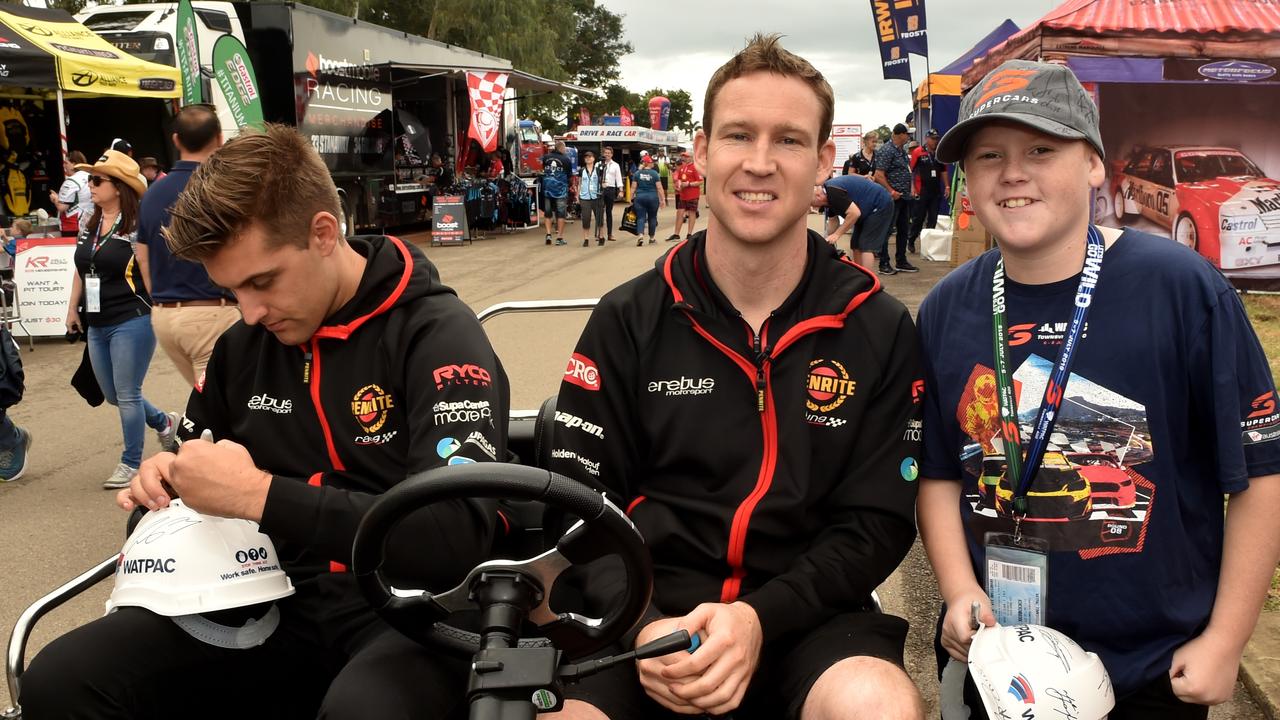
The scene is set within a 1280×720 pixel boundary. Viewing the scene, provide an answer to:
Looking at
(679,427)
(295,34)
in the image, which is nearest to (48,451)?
(679,427)

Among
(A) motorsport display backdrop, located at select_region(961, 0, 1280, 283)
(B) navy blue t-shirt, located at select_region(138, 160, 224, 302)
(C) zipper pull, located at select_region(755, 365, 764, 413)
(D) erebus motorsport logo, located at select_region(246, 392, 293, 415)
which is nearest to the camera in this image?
(C) zipper pull, located at select_region(755, 365, 764, 413)

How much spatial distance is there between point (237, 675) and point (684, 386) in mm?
1196

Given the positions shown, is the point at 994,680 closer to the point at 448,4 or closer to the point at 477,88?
the point at 477,88

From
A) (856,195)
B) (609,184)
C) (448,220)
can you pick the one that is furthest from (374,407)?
(609,184)

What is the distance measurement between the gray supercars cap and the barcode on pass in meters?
0.88

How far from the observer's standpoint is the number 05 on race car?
34.7ft

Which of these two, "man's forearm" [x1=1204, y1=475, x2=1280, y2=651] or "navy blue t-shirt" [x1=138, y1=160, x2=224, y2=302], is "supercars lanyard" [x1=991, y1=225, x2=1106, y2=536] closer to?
"man's forearm" [x1=1204, y1=475, x2=1280, y2=651]

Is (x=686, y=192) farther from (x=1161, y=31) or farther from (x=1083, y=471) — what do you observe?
(x=1083, y=471)

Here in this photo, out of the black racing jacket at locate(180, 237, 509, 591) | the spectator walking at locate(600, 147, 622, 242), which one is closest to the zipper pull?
the black racing jacket at locate(180, 237, 509, 591)

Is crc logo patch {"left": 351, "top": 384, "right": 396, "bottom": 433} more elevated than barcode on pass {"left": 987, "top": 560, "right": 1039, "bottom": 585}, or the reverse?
crc logo patch {"left": 351, "top": 384, "right": 396, "bottom": 433}

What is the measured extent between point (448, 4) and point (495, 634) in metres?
38.5

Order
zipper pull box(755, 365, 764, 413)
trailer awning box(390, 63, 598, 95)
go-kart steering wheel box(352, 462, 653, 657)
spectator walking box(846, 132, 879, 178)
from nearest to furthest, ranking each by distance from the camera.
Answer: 1. go-kart steering wheel box(352, 462, 653, 657)
2. zipper pull box(755, 365, 764, 413)
3. spectator walking box(846, 132, 879, 178)
4. trailer awning box(390, 63, 598, 95)

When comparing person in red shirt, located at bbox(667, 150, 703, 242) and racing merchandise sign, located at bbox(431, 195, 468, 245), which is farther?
person in red shirt, located at bbox(667, 150, 703, 242)

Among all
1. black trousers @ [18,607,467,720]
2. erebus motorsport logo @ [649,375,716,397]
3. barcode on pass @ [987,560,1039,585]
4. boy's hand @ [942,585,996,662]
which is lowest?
black trousers @ [18,607,467,720]
